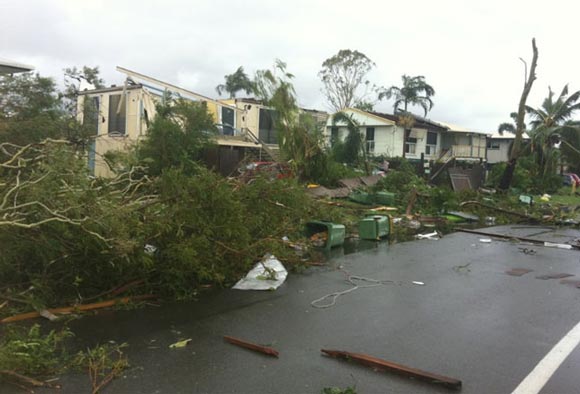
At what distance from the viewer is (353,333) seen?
15.6 ft

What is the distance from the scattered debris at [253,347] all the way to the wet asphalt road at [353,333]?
0.08 meters

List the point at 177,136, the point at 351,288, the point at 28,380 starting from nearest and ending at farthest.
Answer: the point at 28,380 → the point at 351,288 → the point at 177,136

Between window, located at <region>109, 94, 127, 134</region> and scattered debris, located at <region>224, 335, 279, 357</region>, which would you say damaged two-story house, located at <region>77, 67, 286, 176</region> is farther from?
scattered debris, located at <region>224, 335, 279, 357</region>

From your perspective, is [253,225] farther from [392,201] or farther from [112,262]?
[392,201]

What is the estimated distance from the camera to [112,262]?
17.4 ft

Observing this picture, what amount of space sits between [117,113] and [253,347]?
17.9m

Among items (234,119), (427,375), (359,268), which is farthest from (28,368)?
(234,119)

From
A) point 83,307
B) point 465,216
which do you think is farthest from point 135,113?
point 83,307

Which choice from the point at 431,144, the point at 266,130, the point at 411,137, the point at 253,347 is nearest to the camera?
the point at 253,347

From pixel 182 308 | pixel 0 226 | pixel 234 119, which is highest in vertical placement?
pixel 234 119

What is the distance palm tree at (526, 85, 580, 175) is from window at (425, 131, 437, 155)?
827cm

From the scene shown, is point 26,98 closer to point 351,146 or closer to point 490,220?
point 490,220

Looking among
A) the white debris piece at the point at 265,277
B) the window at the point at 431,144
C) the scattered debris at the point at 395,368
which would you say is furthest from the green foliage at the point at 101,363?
the window at the point at 431,144

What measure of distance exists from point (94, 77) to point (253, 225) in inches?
1215
